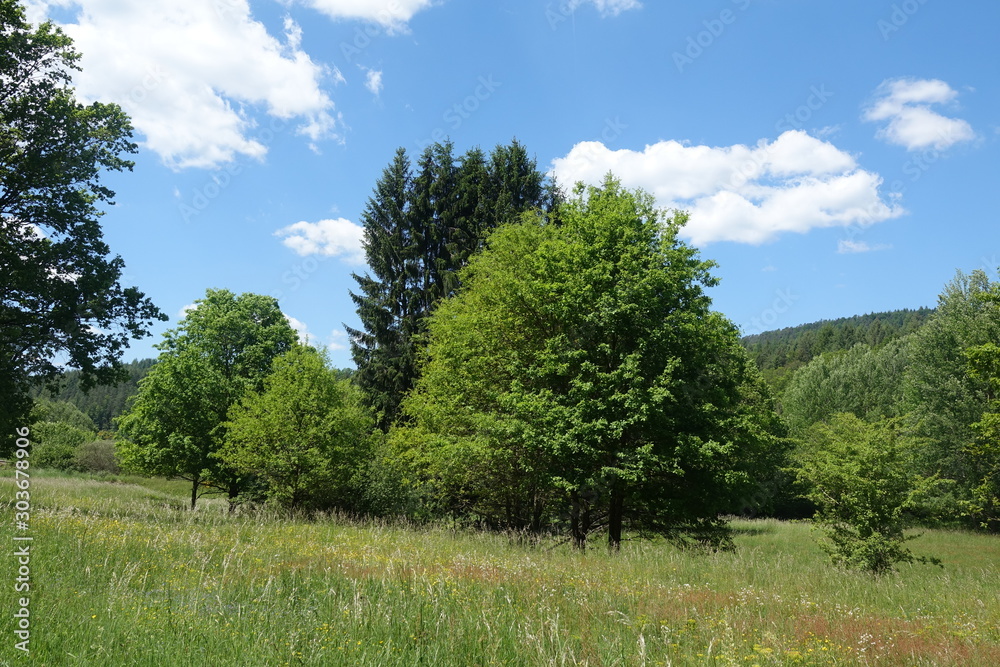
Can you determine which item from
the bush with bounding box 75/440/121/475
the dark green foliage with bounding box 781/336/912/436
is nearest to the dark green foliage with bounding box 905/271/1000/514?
the dark green foliage with bounding box 781/336/912/436

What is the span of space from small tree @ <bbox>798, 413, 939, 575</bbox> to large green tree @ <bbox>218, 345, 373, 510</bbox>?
16.0 m

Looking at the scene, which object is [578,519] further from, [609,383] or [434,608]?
[434,608]

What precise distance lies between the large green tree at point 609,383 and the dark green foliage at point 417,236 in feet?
36.6

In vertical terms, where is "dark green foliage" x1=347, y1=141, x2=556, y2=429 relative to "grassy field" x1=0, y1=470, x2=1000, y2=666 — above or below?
above

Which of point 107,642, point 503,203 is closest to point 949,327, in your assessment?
point 503,203

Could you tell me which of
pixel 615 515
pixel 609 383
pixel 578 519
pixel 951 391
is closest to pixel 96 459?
pixel 578 519

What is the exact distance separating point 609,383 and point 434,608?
10.1 metres

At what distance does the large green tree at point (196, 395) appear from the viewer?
95.9 feet

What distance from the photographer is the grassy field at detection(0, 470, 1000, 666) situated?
4.53 metres

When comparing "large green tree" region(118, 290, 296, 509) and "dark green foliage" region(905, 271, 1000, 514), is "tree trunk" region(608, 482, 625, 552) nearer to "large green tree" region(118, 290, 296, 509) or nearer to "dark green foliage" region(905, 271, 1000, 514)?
"large green tree" region(118, 290, 296, 509)

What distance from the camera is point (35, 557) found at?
22.4 feet

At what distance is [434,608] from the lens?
5.56 meters

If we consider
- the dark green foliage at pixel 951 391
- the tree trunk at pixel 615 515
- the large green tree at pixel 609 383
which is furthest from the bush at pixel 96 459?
the dark green foliage at pixel 951 391

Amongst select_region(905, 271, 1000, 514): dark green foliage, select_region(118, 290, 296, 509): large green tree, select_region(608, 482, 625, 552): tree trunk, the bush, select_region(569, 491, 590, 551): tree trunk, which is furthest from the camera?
the bush
